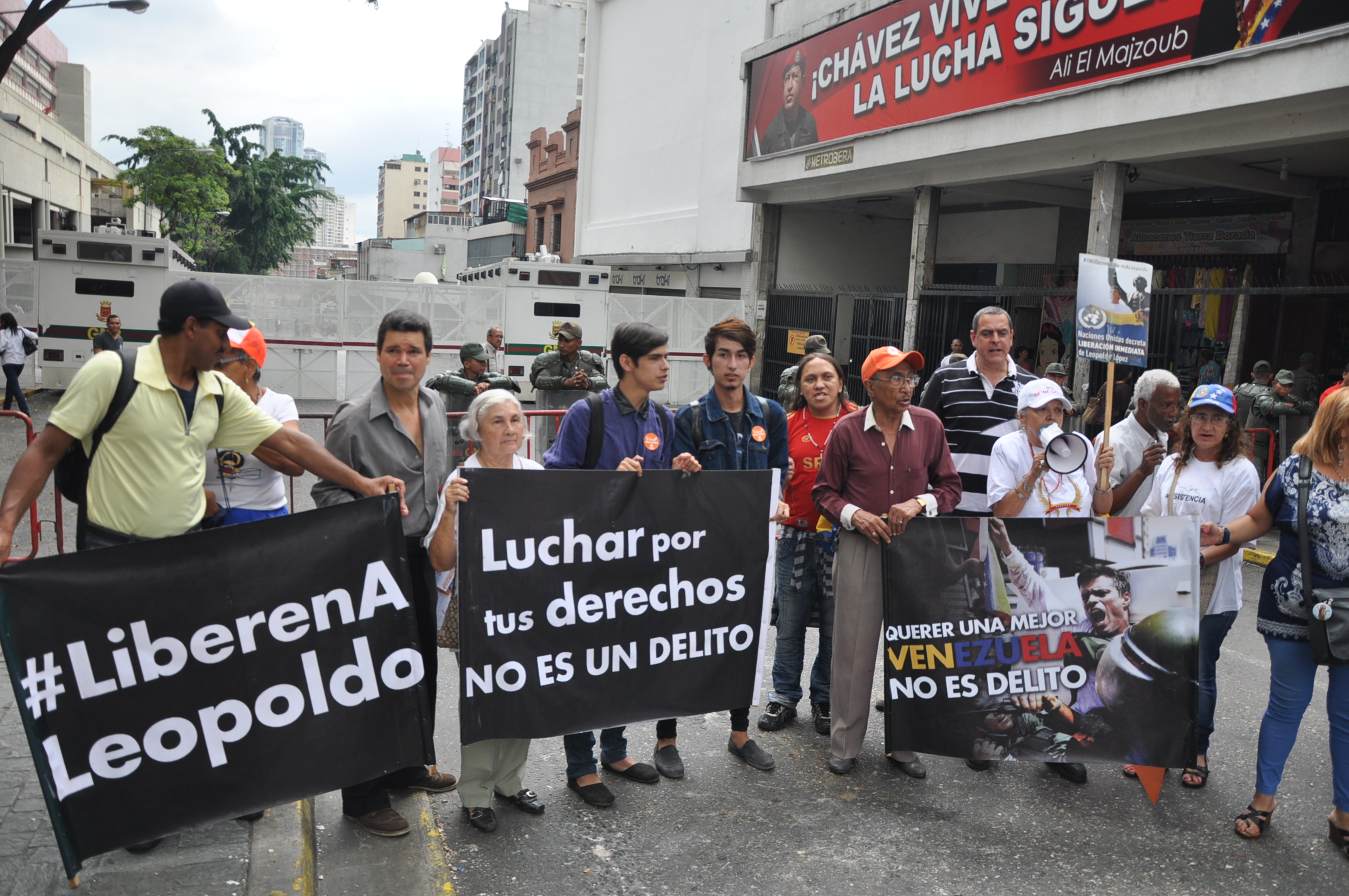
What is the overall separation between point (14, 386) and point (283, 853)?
16.0 meters

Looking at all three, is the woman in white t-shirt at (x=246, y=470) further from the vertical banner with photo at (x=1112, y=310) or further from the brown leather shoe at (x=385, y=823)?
the vertical banner with photo at (x=1112, y=310)

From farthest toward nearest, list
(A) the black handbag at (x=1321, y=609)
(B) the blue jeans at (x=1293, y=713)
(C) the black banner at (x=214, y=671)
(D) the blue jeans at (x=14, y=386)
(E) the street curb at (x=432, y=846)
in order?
1. (D) the blue jeans at (x=14, y=386)
2. (B) the blue jeans at (x=1293, y=713)
3. (A) the black handbag at (x=1321, y=609)
4. (E) the street curb at (x=432, y=846)
5. (C) the black banner at (x=214, y=671)

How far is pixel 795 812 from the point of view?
443 cm

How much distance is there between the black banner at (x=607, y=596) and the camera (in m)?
4.02

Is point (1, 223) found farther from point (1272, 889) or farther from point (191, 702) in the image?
point (1272, 889)

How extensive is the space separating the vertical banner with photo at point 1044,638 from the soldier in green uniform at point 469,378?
648 cm

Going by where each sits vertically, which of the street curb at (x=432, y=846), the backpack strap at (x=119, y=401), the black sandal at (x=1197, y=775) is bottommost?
the street curb at (x=432, y=846)

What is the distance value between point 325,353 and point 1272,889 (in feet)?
68.7

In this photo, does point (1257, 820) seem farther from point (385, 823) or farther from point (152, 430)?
point (152, 430)

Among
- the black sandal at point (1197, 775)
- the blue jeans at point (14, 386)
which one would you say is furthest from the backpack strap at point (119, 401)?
the blue jeans at point (14, 386)

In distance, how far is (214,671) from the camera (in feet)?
11.4

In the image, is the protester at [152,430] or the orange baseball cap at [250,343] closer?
the protester at [152,430]

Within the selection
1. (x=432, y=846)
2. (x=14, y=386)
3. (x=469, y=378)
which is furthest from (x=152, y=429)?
(x=14, y=386)

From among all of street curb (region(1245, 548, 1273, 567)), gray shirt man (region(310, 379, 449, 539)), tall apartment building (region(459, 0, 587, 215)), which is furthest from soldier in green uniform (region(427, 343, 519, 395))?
tall apartment building (region(459, 0, 587, 215))
